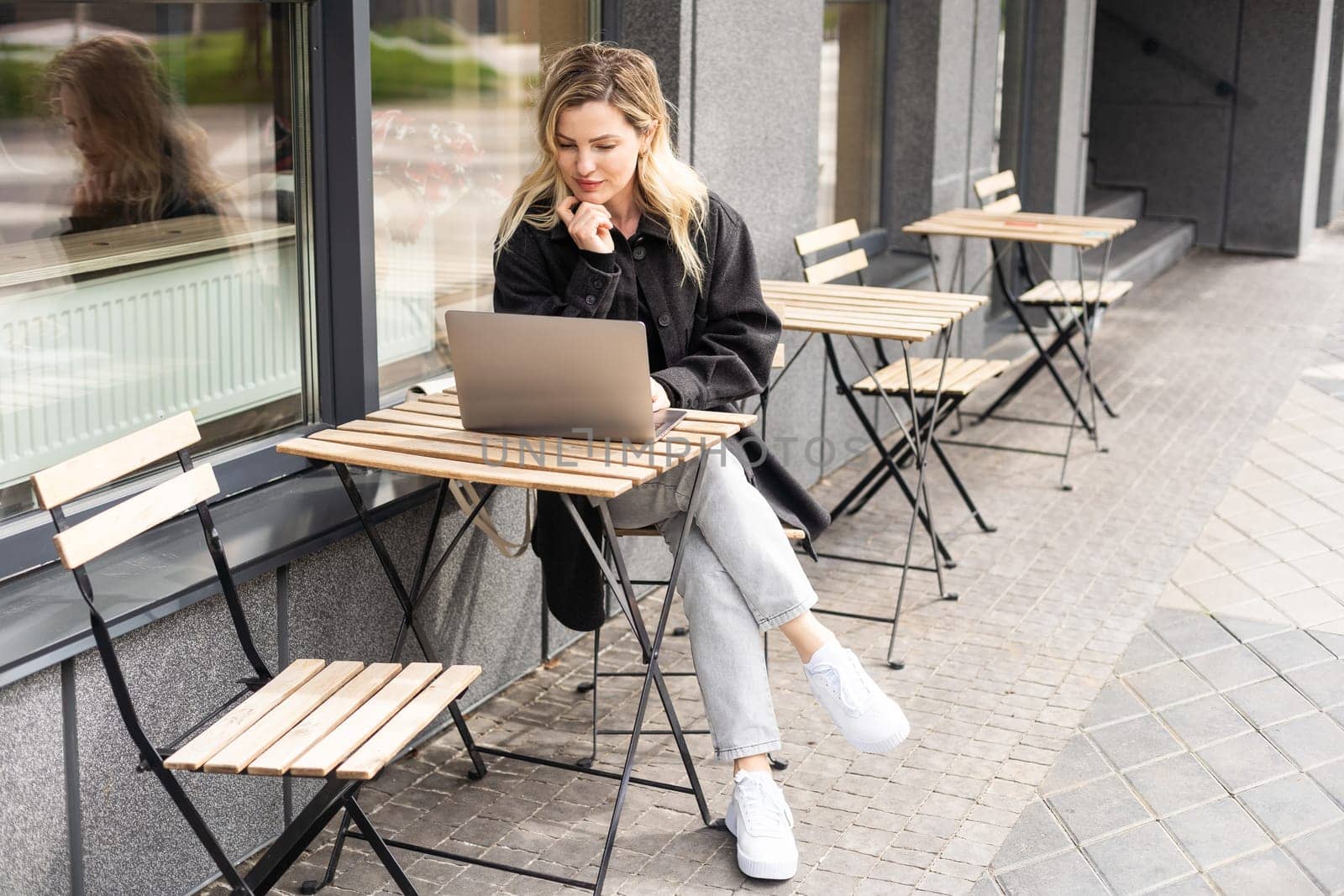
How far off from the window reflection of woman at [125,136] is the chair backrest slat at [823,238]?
2.21 m

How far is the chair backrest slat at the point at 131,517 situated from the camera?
2367 millimetres

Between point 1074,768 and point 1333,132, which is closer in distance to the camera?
point 1074,768

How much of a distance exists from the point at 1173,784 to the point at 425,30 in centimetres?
265

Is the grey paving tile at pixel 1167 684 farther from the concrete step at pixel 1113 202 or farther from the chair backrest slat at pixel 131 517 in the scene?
the concrete step at pixel 1113 202

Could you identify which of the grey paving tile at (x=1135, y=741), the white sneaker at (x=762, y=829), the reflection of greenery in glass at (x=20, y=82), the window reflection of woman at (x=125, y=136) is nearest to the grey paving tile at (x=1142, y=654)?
the grey paving tile at (x=1135, y=741)

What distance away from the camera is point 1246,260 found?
1203cm

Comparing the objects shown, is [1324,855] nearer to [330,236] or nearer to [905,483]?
[905,483]

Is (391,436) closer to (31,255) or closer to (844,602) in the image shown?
(31,255)

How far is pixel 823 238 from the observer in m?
5.16

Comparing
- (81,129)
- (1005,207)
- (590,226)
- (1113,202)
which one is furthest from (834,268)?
(1113,202)

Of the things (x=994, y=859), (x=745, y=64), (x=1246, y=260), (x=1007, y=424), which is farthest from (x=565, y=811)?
(x=1246, y=260)

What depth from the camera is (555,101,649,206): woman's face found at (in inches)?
127

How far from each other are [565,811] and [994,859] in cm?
96

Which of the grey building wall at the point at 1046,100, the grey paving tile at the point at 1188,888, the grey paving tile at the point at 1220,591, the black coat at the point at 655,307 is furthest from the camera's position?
the grey building wall at the point at 1046,100
